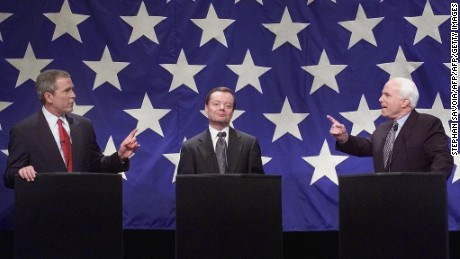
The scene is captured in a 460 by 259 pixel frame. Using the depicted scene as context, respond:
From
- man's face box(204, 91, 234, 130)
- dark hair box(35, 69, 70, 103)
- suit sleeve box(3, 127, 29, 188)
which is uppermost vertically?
dark hair box(35, 69, 70, 103)

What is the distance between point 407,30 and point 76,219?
2890 mm

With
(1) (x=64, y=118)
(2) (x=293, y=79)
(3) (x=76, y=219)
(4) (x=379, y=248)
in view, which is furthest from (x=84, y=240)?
(2) (x=293, y=79)

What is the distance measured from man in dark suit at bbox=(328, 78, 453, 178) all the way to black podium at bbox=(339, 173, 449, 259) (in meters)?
0.63

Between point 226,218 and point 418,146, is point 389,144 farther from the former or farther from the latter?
point 226,218

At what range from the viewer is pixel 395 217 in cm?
368

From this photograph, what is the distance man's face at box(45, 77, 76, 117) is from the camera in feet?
14.3

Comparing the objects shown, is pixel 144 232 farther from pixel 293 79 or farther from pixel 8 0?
pixel 8 0

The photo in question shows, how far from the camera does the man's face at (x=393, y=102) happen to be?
180 inches

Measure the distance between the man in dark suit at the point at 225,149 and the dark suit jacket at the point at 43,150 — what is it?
415mm

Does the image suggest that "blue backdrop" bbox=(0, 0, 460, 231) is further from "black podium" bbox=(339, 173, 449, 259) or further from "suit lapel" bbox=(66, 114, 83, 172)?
"black podium" bbox=(339, 173, 449, 259)

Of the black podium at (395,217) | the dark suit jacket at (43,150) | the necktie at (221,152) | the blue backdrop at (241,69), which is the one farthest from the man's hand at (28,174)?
the blue backdrop at (241,69)

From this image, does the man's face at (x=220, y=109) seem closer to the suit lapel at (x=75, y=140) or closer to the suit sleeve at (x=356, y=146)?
the suit sleeve at (x=356, y=146)

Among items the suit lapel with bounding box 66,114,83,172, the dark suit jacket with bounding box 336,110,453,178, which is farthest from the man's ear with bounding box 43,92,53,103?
the dark suit jacket with bounding box 336,110,453,178

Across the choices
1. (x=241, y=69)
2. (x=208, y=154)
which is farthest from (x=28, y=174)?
(x=241, y=69)
